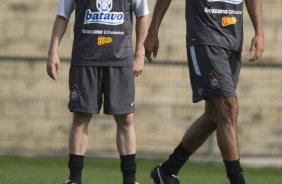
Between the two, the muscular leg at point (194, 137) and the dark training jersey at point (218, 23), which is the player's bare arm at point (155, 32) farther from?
the muscular leg at point (194, 137)

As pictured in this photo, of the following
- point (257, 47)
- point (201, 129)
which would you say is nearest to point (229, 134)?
point (201, 129)

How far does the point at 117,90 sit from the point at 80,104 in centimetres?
30

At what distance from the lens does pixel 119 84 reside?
784 centimetres

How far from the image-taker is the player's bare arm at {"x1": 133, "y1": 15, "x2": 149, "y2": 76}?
26.1ft

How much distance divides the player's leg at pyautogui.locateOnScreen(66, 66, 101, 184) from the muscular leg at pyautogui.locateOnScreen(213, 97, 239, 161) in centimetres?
94

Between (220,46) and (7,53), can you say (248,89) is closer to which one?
(7,53)

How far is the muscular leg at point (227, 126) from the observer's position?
7387 millimetres

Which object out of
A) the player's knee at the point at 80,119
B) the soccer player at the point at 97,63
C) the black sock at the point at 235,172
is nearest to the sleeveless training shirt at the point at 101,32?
the soccer player at the point at 97,63

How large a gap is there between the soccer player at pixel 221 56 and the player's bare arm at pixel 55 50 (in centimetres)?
68

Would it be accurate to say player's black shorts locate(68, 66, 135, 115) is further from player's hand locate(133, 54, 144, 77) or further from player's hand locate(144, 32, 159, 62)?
player's hand locate(144, 32, 159, 62)

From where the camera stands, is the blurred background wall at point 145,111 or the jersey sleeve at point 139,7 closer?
the jersey sleeve at point 139,7

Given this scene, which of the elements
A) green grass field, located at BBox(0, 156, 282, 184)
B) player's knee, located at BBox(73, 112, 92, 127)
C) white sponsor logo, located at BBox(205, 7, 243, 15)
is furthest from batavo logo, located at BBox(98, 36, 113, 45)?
green grass field, located at BBox(0, 156, 282, 184)

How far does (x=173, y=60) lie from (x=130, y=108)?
701cm

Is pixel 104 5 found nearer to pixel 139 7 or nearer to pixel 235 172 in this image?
pixel 139 7
